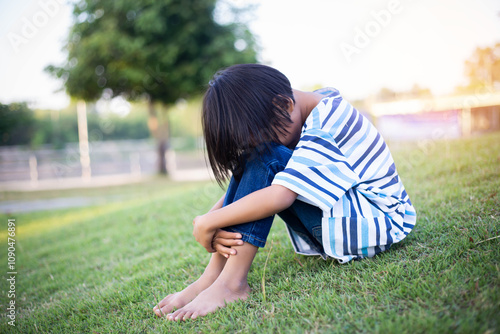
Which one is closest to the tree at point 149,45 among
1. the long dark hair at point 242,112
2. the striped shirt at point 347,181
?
the long dark hair at point 242,112

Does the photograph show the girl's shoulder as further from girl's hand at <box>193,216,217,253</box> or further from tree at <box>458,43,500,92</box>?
tree at <box>458,43,500,92</box>

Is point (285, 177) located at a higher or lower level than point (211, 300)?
higher

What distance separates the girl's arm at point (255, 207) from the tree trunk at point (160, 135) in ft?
33.5

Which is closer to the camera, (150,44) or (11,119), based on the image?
(150,44)

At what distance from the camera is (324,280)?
1407mm

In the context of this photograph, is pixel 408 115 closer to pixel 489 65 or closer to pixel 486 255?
pixel 489 65

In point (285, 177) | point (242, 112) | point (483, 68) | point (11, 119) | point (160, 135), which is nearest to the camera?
point (285, 177)

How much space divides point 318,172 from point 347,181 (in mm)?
120

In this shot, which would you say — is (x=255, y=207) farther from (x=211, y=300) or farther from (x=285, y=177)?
(x=211, y=300)

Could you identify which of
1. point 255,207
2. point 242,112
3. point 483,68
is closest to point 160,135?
point 483,68

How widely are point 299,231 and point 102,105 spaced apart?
10.8 metres

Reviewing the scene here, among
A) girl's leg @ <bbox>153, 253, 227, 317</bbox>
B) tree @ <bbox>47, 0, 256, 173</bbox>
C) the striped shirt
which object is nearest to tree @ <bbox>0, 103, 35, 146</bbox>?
tree @ <bbox>47, 0, 256, 173</bbox>

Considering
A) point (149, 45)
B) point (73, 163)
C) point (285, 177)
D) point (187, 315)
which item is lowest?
point (73, 163)

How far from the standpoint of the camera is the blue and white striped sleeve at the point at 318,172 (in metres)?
1.22
